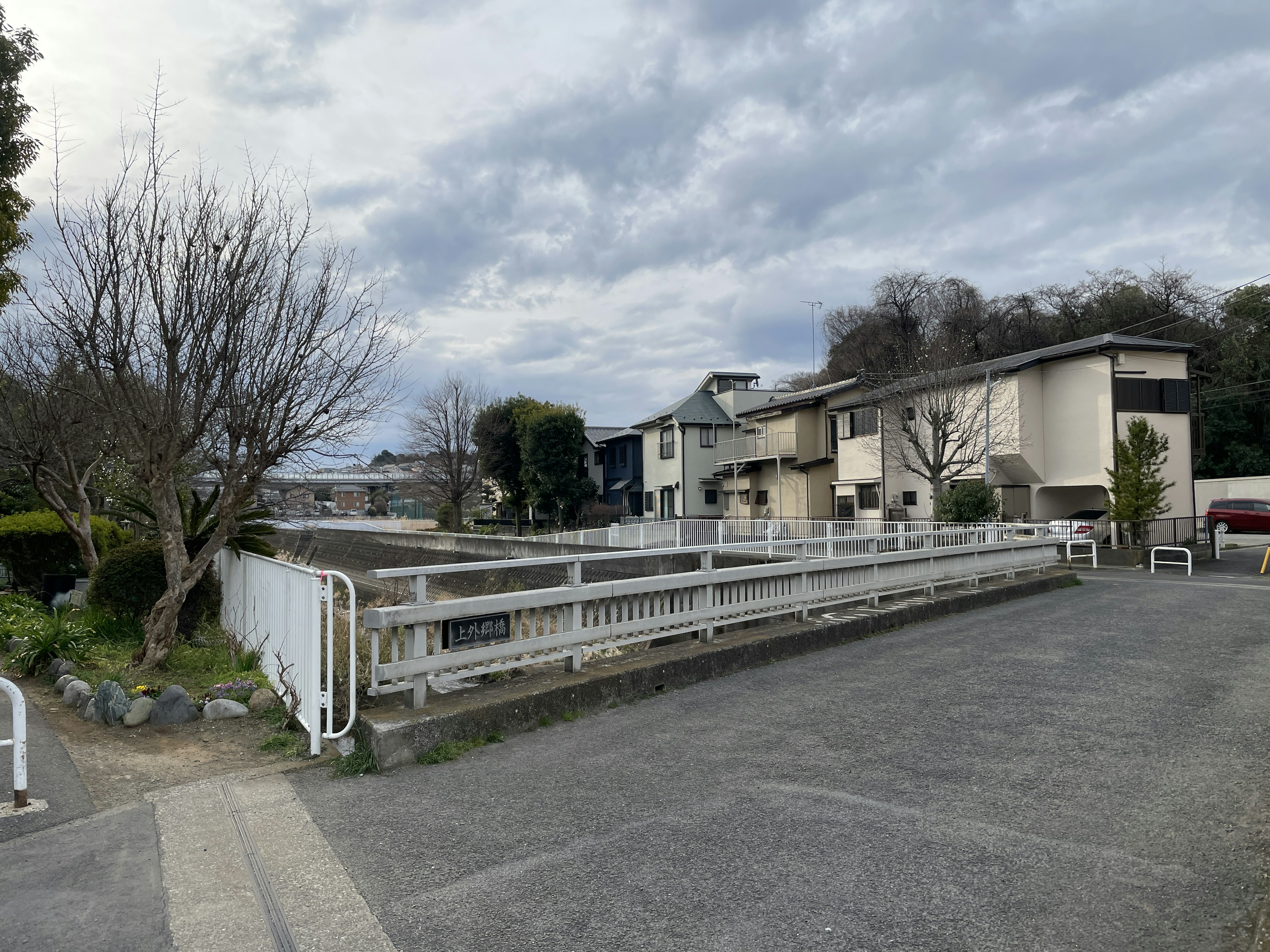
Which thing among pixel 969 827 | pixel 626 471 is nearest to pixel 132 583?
pixel 969 827

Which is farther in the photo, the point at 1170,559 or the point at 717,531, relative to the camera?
the point at 717,531

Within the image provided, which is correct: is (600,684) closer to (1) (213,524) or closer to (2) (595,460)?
(1) (213,524)

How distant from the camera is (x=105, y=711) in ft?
22.0

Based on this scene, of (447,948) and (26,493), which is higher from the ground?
(26,493)

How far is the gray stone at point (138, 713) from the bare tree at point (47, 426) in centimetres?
633

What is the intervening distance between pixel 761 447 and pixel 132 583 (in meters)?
34.5

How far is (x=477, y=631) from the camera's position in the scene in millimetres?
6355

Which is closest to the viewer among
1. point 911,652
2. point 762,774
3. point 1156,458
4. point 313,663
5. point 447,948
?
point 447,948

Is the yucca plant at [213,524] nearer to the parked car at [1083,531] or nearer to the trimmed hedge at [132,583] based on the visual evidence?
the trimmed hedge at [132,583]

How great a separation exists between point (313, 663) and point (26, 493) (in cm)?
2227

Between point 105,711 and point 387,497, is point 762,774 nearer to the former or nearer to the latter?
point 105,711

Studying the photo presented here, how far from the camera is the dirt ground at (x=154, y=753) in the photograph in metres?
5.24

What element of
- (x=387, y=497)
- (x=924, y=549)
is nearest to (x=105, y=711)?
(x=924, y=549)

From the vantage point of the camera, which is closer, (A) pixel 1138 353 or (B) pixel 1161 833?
(B) pixel 1161 833
